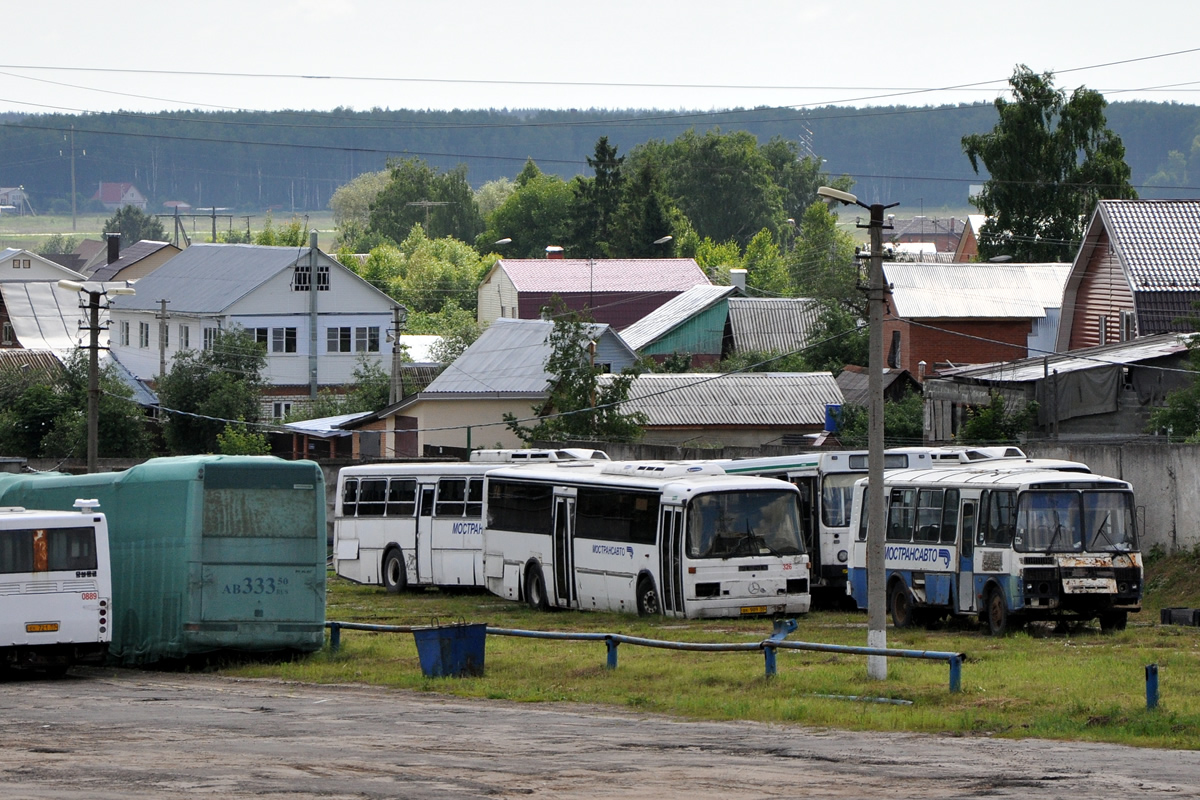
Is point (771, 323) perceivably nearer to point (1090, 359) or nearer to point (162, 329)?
point (162, 329)

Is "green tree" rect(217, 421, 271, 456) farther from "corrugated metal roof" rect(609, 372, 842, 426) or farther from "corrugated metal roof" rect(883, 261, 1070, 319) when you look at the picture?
"corrugated metal roof" rect(883, 261, 1070, 319)

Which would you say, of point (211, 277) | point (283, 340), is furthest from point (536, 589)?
point (211, 277)

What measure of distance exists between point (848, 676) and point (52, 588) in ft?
34.7

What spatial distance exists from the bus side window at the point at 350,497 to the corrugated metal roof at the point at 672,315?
40.5 m

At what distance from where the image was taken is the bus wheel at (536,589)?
107 feet

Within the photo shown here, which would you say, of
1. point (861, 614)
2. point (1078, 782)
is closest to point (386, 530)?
point (861, 614)

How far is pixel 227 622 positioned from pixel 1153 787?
47.1ft

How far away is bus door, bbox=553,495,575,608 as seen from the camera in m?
31.8

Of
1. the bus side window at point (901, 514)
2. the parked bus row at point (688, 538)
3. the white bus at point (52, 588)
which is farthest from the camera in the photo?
the bus side window at point (901, 514)

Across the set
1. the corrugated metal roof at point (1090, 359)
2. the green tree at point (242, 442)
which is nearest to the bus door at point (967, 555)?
the corrugated metal roof at point (1090, 359)

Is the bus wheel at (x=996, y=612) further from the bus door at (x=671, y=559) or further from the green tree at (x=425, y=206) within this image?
the green tree at (x=425, y=206)

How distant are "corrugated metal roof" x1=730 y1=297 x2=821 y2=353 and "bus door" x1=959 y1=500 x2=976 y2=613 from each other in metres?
50.3

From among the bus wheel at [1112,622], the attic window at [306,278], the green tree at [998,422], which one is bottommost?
the bus wheel at [1112,622]

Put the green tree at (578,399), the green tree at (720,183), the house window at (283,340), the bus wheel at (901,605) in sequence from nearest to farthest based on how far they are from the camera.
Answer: the bus wheel at (901,605)
the green tree at (578,399)
the house window at (283,340)
the green tree at (720,183)
